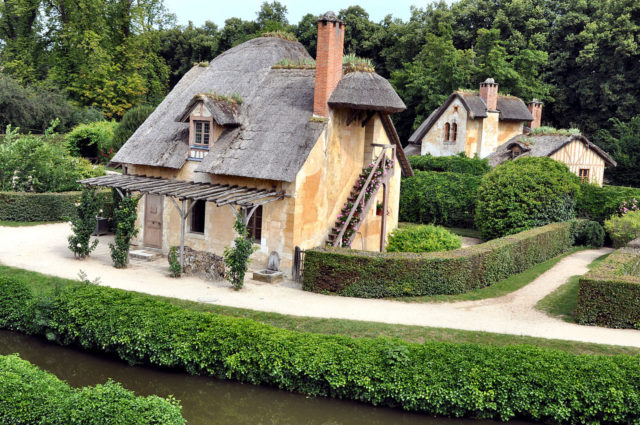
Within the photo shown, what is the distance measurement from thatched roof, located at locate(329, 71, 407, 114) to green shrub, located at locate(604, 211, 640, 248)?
11.7 metres

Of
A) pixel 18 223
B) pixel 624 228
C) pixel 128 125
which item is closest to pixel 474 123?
pixel 624 228

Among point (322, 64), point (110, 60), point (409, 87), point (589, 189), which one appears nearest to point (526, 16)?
point (409, 87)

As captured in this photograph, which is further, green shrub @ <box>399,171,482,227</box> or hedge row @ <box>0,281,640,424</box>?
green shrub @ <box>399,171,482,227</box>

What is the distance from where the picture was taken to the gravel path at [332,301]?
15070 mm

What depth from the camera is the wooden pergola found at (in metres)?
18.2

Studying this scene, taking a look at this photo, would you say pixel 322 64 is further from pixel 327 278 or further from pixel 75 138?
pixel 75 138

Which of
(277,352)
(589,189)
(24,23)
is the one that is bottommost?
(277,352)

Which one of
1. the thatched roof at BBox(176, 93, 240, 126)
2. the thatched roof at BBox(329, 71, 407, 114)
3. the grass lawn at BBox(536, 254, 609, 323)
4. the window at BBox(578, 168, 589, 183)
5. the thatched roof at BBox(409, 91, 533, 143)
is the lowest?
the grass lawn at BBox(536, 254, 609, 323)

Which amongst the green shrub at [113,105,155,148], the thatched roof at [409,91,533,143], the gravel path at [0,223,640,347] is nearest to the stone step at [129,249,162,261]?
the gravel path at [0,223,640,347]

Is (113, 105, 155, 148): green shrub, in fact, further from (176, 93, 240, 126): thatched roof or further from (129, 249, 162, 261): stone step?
(129, 249, 162, 261): stone step

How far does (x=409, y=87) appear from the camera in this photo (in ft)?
167

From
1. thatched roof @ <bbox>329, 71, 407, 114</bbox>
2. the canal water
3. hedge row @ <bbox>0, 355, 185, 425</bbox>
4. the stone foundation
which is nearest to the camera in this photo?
hedge row @ <bbox>0, 355, 185, 425</bbox>

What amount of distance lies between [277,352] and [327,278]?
5661mm

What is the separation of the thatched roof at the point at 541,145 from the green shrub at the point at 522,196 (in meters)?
9.80
